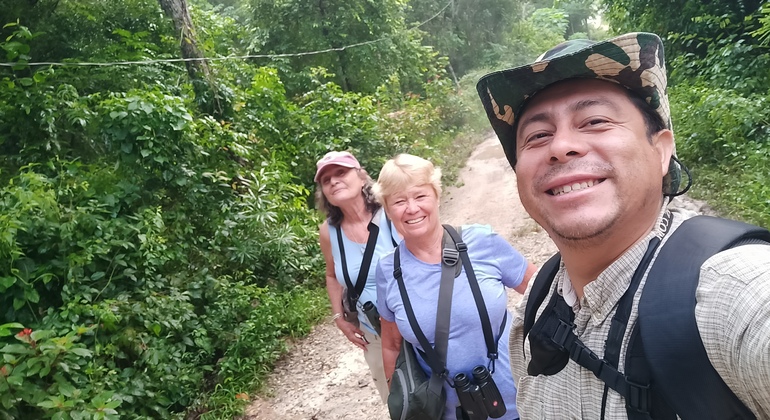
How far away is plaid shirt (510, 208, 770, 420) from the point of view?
26.7 inches

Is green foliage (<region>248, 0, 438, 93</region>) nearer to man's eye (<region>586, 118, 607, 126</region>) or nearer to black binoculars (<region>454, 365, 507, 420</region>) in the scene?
black binoculars (<region>454, 365, 507, 420</region>)

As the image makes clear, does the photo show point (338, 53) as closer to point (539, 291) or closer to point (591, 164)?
point (539, 291)

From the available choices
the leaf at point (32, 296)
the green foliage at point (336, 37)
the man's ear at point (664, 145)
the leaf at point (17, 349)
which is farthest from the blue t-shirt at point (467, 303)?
the green foliage at point (336, 37)

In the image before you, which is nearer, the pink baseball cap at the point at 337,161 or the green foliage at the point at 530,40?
the pink baseball cap at the point at 337,161

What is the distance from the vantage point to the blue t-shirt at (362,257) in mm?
2588

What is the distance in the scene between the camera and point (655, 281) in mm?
798

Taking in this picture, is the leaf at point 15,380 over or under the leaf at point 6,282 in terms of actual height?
under

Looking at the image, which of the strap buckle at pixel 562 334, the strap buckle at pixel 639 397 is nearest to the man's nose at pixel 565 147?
the strap buckle at pixel 562 334

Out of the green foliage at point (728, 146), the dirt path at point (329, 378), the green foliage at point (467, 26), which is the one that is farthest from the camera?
the green foliage at point (467, 26)

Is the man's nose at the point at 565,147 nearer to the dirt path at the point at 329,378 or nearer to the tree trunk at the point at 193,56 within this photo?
the dirt path at the point at 329,378

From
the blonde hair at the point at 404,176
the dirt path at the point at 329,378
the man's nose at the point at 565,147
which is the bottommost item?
the dirt path at the point at 329,378

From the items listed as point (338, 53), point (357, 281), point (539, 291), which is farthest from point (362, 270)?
point (338, 53)

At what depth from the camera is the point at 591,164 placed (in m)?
0.94

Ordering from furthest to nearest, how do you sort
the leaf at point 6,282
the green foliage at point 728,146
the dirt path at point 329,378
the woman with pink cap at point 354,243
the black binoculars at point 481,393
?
1. the green foliage at point 728,146
2. the dirt path at point 329,378
3. the leaf at point 6,282
4. the woman with pink cap at point 354,243
5. the black binoculars at point 481,393
